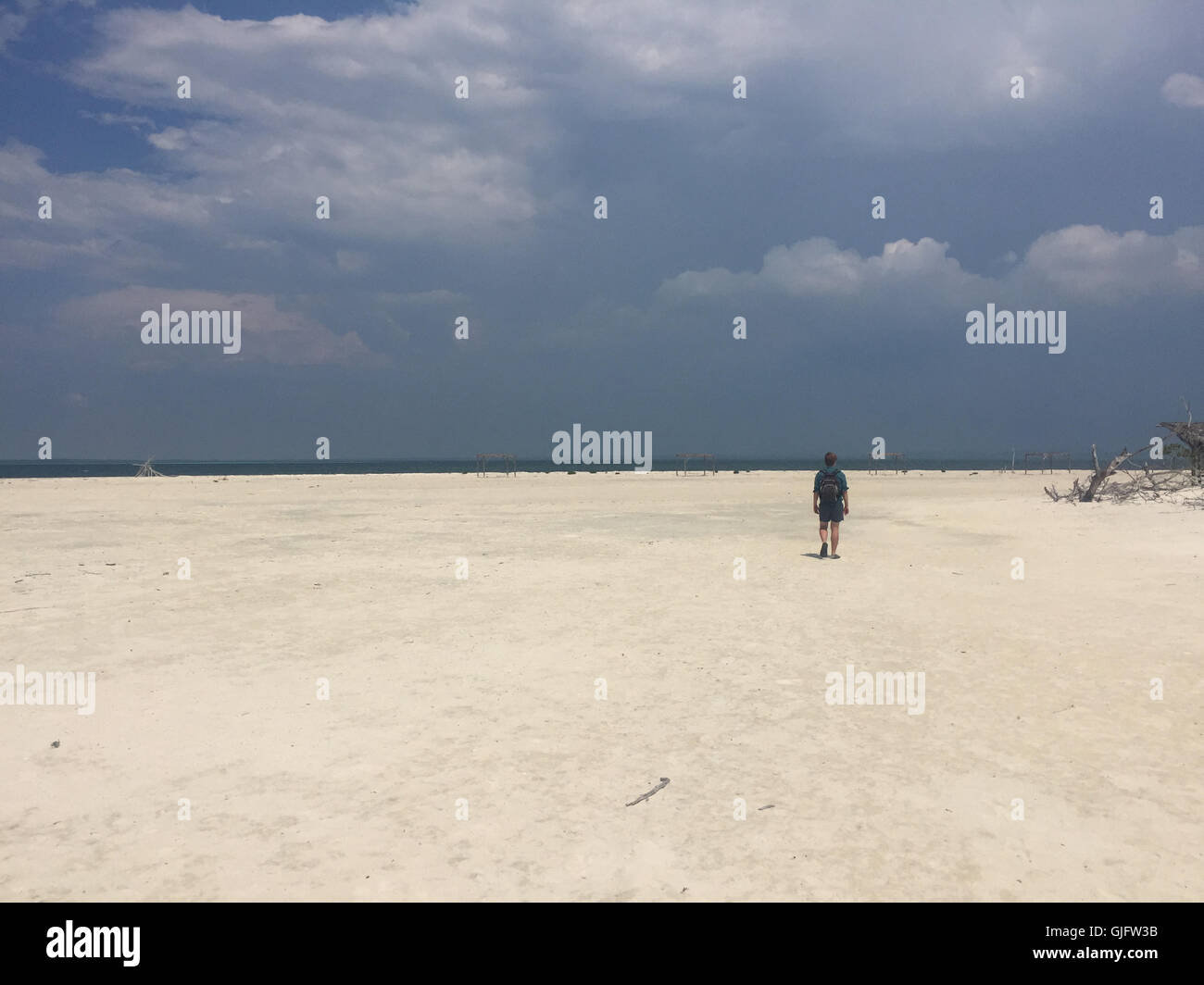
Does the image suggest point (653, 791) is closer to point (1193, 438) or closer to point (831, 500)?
point (831, 500)

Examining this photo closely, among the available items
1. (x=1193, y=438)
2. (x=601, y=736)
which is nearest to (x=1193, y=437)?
(x=1193, y=438)

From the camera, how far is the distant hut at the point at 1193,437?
25562 millimetres

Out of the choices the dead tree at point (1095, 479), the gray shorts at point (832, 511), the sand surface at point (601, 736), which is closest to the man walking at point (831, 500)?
the gray shorts at point (832, 511)

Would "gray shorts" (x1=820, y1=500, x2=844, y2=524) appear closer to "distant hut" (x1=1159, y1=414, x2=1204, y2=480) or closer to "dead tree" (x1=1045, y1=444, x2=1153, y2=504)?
"dead tree" (x1=1045, y1=444, x2=1153, y2=504)

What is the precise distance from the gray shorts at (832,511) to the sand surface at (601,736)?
5.49 ft

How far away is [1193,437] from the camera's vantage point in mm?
25828

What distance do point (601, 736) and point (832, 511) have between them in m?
9.96

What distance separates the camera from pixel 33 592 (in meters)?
10.8

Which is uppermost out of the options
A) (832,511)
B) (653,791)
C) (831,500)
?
(831,500)

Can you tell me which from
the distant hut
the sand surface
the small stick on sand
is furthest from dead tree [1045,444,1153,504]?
the small stick on sand

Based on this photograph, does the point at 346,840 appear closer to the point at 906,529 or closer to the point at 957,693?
the point at 957,693

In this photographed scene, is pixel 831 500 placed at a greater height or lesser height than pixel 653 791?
greater
